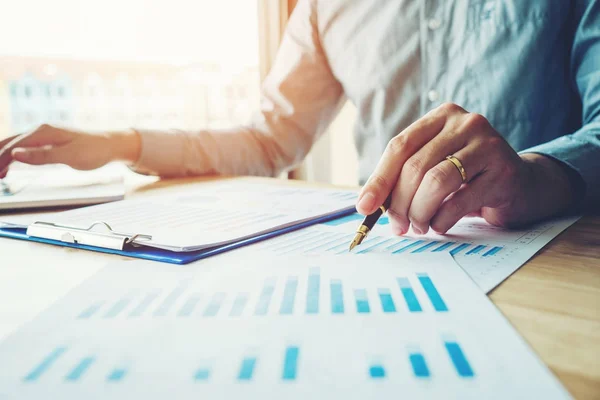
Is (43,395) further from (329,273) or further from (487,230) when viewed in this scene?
(487,230)

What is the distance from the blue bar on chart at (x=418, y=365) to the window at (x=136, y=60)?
1.72 m

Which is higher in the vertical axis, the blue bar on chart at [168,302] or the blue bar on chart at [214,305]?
the blue bar on chart at [214,305]

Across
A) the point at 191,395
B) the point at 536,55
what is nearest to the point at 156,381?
the point at 191,395

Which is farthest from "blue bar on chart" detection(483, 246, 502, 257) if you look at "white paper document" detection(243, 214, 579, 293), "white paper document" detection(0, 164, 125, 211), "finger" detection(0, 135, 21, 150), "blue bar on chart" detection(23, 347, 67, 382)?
"finger" detection(0, 135, 21, 150)

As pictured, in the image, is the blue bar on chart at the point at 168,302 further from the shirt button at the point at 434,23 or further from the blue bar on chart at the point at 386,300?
the shirt button at the point at 434,23

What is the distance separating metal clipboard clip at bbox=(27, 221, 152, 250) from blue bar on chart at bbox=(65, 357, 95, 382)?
183mm

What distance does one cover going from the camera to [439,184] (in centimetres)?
40

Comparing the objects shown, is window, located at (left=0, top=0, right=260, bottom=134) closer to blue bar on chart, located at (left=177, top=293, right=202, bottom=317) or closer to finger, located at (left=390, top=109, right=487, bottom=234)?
finger, located at (left=390, top=109, right=487, bottom=234)

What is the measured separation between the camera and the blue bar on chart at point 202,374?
0.20 m

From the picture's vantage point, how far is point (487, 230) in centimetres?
46

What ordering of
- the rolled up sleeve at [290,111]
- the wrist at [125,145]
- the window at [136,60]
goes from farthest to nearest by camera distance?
the window at [136,60] → the rolled up sleeve at [290,111] → the wrist at [125,145]

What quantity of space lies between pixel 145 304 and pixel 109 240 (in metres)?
0.14

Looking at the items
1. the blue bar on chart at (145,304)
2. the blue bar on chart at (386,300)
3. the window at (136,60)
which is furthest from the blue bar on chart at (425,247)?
the window at (136,60)

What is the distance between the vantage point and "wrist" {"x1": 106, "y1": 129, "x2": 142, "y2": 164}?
0.79 m
